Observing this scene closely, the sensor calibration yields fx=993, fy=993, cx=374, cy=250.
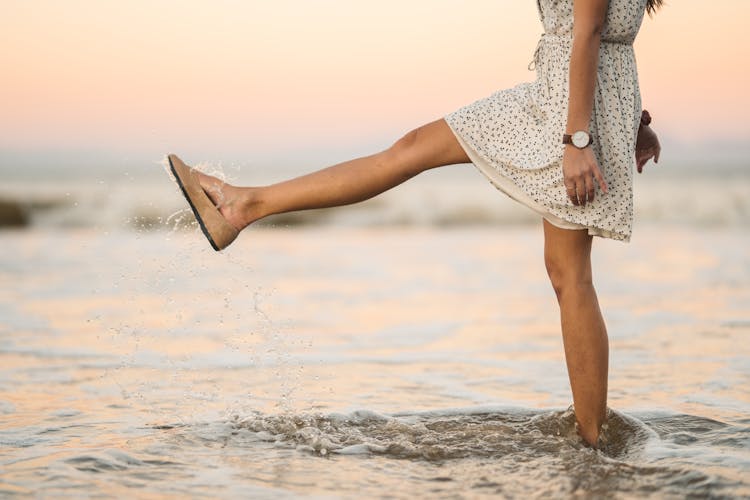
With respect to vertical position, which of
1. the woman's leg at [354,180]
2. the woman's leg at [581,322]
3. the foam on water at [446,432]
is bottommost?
the foam on water at [446,432]

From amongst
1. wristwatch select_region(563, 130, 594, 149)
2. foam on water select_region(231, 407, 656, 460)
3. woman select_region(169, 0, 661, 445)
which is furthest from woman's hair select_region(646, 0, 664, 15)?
foam on water select_region(231, 407, 656, 460)

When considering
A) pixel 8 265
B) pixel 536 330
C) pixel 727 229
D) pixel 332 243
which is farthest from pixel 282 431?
pixel 727 229

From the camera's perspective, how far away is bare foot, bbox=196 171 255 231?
3.31 metres

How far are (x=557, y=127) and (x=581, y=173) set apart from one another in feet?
0.67

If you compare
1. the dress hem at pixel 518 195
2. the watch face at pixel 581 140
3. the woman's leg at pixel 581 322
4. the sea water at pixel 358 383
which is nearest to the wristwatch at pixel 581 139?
the watch face at pixel 581 140

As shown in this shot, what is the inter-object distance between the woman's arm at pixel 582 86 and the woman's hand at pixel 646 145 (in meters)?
0.62

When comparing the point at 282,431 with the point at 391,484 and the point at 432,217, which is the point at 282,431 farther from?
the point at 432,217

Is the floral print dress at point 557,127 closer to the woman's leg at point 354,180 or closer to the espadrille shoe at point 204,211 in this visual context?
the woman's leg at point 354,180

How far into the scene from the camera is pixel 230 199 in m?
3.33

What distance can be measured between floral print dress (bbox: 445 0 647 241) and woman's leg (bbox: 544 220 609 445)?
12 cm

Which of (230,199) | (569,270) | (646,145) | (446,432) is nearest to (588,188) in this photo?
(569,270)

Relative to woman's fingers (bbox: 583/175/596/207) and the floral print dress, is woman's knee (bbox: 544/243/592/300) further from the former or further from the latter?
woman's fingers (bbox: 583/175/596/207)

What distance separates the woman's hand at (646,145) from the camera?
3445mm

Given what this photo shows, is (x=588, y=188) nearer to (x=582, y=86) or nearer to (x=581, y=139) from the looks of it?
(x=581, y=139)
